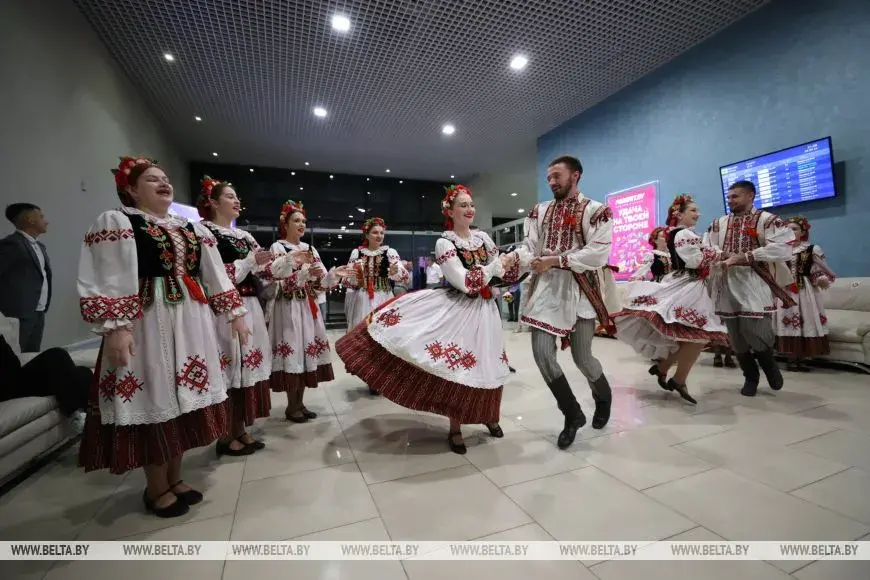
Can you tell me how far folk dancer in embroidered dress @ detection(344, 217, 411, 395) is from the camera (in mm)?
3740

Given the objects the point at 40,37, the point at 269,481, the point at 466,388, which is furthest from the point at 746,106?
the point at 40,37

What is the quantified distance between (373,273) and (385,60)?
3446 millimetres

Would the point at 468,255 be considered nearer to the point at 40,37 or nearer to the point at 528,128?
the point at 40,37

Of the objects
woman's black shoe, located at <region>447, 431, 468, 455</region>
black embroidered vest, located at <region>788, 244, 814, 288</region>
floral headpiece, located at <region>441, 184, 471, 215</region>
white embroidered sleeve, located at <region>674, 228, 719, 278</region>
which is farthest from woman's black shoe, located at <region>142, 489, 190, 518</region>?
black embroidered vest, located at <region>788, 244, 814, 288</region>

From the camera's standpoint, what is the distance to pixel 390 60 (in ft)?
17.7

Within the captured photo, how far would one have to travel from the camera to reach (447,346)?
2.04 m

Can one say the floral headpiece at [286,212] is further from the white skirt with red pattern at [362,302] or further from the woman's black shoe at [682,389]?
the woman's black shoe at [682,389]

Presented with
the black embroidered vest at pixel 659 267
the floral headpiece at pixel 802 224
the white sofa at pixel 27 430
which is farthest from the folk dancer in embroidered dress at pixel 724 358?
the white sofa at pixel 27 430

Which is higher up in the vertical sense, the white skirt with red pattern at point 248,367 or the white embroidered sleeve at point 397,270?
the white embroidered sleeve at point 397,270

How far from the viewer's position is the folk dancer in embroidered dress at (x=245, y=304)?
7.16 feet

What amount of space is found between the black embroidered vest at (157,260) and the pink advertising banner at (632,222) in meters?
5.78

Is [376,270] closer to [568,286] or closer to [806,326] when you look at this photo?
[568,286]

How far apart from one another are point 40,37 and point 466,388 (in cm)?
524

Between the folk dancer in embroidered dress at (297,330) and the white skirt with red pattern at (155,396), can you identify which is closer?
the white skirt with red pattern at (155,396)
